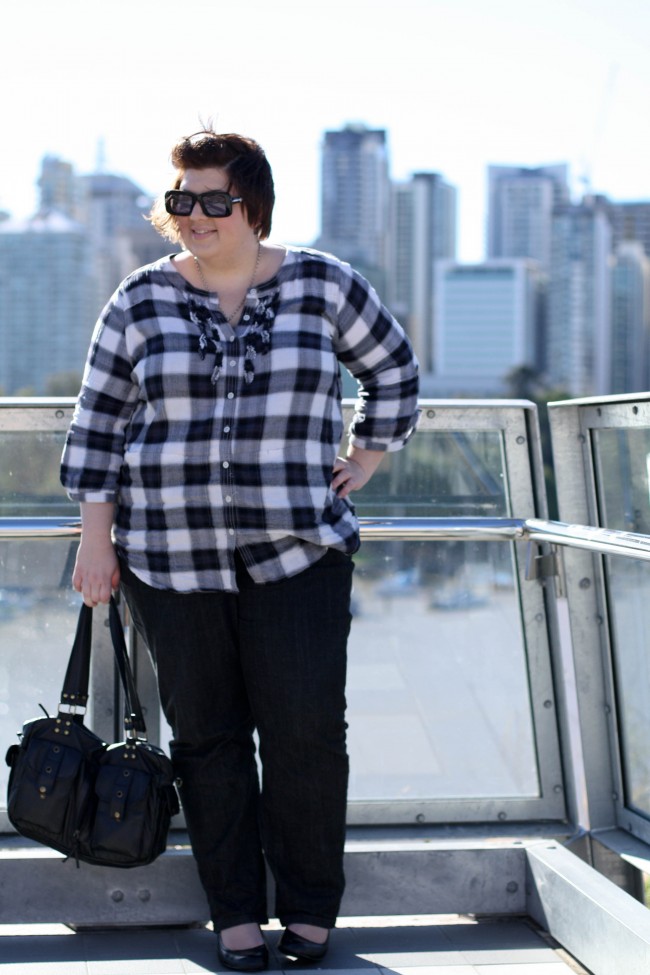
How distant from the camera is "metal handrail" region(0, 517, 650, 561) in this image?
8.57ft

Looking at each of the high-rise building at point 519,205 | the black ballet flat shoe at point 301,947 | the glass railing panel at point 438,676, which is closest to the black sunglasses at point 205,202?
the glass railing panel at point 438,676

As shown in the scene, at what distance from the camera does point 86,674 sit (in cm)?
245

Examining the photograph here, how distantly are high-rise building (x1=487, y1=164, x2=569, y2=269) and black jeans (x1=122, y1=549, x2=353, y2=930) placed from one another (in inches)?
7083

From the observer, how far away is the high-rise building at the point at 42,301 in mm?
129500

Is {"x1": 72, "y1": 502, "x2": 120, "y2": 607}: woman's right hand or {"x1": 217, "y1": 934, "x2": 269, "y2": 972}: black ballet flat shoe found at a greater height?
{"x1": 72, "y1": 502, "x2": 120, "y2": 607}: woman's right hand

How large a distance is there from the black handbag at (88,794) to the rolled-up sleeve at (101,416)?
0.42m

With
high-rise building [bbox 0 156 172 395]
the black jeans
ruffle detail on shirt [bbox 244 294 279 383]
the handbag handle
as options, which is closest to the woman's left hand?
the black jeans

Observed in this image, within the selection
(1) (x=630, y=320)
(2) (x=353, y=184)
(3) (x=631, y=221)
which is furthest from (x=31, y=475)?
(3) (x=631, y=221)

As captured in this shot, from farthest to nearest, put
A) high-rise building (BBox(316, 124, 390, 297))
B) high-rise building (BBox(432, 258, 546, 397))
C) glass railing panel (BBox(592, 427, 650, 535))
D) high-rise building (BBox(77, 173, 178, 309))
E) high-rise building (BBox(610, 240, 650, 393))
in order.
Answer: high-rise building (BBox(432, 258, 546, 397)) → high-rise building (BBox(316, 124, 390, 297)) → high-rise building (BBox(610, 240, 650, 393)) → high-rise building (BBox(77, 173, 178, 309)) → glass railing panel (BBox(592, 427, 650, 535))

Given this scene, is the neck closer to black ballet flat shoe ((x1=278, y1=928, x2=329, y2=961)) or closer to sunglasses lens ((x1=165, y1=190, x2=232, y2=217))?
sunglasses lens ((x1=165, y1=190, x2=232, y2=217))

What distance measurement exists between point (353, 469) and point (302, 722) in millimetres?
473

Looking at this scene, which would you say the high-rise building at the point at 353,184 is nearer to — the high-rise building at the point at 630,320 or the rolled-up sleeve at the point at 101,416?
the high-rise building at the point at 630,320

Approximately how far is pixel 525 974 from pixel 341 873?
0.38 meters

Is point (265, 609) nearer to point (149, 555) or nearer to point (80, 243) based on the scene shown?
point (149, 555)
